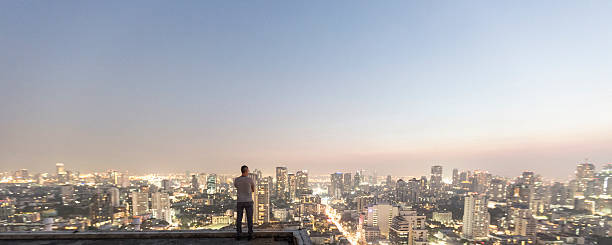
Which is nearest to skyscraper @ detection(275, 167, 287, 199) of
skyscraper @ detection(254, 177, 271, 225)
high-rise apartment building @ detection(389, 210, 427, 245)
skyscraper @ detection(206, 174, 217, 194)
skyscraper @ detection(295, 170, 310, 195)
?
skyscraper @ detection(295, 170, 310, 195)

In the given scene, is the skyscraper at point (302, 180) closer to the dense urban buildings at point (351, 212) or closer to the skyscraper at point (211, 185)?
the dense urban buildings at point (351, 212)

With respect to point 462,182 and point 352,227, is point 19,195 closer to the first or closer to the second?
point 352,227

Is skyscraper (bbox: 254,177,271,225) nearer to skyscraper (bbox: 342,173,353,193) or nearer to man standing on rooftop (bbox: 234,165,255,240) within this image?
man standing on rooftop (bbox: 234,165,255,240)

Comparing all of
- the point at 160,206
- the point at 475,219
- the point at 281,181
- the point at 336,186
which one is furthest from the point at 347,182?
the point at 160,206

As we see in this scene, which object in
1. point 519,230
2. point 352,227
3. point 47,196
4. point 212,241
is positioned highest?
point 212,241

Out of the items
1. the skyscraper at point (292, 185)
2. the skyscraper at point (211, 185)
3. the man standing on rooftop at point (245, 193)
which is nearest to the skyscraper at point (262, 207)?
the skyscraper at point (211, 185)

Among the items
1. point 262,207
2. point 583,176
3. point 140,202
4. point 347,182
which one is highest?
point 140,202

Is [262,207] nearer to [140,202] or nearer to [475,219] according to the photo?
[140,202]

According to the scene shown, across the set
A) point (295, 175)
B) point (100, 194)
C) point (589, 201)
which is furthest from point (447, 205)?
point (100, 194)
